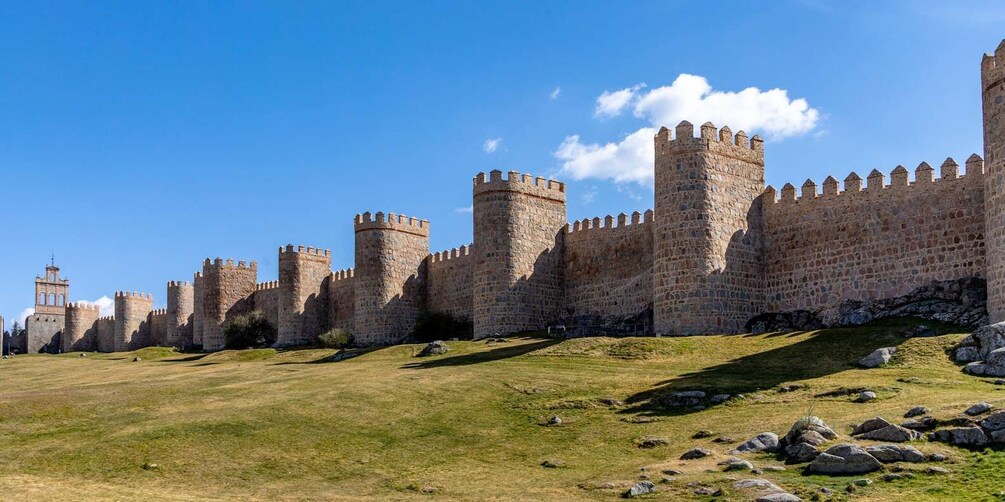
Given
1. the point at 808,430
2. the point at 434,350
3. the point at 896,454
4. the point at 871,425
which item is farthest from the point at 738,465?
the point at 434,350

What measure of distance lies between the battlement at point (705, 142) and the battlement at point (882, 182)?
5.78 ft

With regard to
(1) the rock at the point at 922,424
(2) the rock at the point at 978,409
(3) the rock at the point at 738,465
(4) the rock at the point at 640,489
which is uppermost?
(2) the rock at the point at 978,409

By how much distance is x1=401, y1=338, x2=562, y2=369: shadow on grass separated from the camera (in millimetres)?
31578

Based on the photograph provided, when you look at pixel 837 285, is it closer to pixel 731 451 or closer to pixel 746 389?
pixel 746 389

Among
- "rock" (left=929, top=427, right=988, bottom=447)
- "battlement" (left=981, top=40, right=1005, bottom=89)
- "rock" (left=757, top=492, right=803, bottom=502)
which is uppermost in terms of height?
"battlement" (left=981, top=40, right=1005, bottom=89)

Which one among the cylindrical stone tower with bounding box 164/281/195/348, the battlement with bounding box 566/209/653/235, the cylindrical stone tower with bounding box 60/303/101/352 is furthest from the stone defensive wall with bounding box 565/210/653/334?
the cylindrical stone tower with bounding box 60/303/101/352

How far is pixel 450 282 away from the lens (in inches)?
1978

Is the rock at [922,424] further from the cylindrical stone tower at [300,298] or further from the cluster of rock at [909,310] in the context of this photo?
the cylindrical stone tower at [300,298]

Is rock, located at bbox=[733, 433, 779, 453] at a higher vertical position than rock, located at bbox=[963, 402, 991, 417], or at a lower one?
lower

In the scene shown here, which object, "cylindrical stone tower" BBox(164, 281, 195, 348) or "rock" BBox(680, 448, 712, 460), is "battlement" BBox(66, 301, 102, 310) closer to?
"cylindrical stone tower" BBox(164, 281, 195, 348)

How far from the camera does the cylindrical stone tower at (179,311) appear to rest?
235ft

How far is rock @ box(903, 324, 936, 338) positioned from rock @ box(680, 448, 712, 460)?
1302 centimetres

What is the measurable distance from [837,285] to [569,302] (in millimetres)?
12686

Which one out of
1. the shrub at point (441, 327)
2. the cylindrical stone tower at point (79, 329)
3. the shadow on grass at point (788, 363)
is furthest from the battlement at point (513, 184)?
the cylindrical stone tower at point (79, 329)
